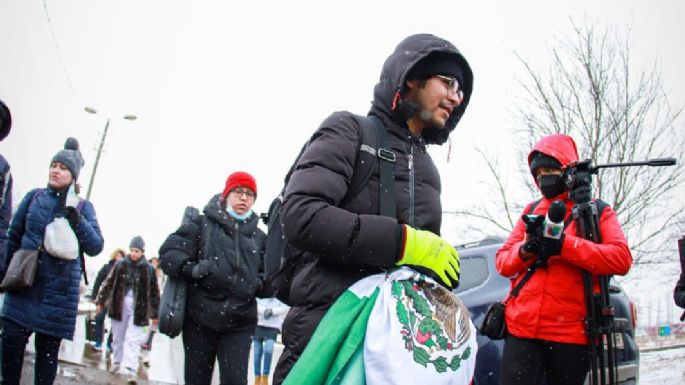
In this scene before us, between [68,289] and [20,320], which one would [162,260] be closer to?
[68,289]

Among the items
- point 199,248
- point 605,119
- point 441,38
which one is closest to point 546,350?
point 441,38

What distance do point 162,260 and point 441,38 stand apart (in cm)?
280

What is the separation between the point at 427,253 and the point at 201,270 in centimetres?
257

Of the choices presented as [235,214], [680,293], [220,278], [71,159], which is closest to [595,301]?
[680,293]

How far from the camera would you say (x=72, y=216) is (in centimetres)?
389

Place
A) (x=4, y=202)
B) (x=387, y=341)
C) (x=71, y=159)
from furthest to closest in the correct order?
(x=71, y=159), (x=4, y=202), (x=387, y=341)

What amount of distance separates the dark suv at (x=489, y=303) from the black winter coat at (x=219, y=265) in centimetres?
177

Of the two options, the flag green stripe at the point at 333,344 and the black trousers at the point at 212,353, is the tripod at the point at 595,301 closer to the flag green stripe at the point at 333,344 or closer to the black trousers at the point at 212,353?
the flag green stripe at the point at 333,344

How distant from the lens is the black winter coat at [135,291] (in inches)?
334

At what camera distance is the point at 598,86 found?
11.3 metres

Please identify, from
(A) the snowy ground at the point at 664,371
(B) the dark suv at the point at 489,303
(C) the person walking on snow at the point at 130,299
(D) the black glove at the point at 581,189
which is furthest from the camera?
(C) the person walking on snow at the point at 130,299

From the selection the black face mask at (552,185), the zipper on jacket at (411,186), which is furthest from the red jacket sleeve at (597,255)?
the zipper on jacket at (411,186)

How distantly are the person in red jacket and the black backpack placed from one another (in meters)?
1.53

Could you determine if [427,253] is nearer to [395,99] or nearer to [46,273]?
[395,99]
